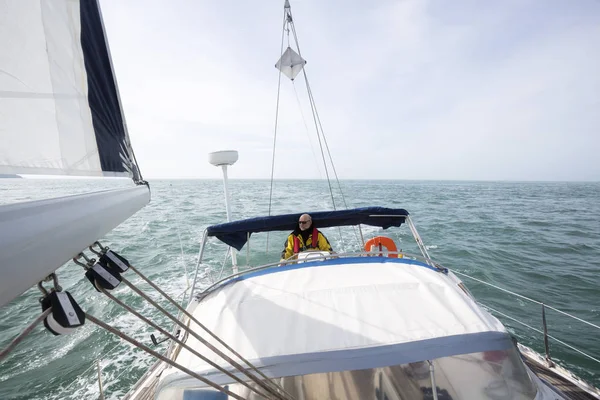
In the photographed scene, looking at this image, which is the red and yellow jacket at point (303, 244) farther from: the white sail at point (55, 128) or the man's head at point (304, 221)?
the white sail at point (55, 128)

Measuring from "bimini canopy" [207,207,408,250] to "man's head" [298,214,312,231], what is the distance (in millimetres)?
88

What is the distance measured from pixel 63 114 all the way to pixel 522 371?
298 centimetres

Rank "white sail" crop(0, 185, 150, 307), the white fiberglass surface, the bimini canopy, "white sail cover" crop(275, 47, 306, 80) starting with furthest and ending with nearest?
"white sail cover" crop(275, 47, 306, 80) → the bimini canopy → the white fiberglass surface → "white sail" crop(0, 185, 150, 307)

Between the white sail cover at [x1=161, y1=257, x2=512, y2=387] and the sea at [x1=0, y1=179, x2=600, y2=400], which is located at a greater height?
the white sail cover at [x1=161, y1=257, x2=512, y2=387]

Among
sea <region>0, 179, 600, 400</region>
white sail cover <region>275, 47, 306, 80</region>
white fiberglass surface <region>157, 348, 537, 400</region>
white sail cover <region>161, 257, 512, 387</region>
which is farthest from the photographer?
white sail cover <region>275, 47, 306, 80</region>

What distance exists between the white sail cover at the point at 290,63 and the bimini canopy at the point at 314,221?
9.82 feet

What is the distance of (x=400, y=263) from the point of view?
2621mm

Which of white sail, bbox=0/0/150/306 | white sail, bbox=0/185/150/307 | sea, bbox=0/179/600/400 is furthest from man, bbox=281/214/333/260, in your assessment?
white sail, bbox=0/185/150/307

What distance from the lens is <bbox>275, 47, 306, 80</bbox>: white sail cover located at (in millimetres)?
5156

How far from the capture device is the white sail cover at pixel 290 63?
5.16 metres

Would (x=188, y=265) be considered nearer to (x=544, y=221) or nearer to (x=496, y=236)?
(x=496, y=236)

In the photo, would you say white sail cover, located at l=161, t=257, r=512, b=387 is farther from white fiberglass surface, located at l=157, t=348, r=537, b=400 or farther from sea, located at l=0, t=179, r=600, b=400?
sea, located at l=0, t=179, r=600, b=400

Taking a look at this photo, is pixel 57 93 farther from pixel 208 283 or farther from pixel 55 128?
pixel 208 283

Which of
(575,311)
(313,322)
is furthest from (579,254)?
(313,322)
